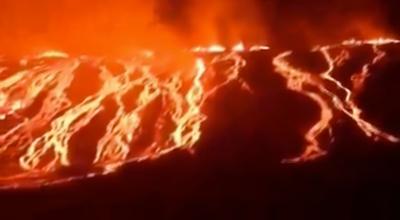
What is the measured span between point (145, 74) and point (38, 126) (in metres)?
1.67

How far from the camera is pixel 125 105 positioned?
8.75 metres

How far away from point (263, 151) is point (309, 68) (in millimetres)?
2243

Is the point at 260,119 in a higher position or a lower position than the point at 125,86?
lower

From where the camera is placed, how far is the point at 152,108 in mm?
8617

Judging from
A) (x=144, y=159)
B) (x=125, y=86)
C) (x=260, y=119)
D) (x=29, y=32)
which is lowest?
(x=144, y=159)

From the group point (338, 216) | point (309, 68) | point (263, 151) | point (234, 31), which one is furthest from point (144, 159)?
point (234, 31)

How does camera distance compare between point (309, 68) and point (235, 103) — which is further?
point (309, 68)

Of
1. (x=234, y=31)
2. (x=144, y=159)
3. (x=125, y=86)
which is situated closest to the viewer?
(x=144, y=159)

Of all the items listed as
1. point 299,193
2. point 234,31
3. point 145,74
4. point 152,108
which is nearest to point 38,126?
point 152,108

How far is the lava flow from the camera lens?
25.3 ft

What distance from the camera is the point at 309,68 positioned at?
9703mm

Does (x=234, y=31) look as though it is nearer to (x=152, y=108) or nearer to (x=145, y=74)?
(x=145, y=74)

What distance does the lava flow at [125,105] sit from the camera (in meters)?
7.71

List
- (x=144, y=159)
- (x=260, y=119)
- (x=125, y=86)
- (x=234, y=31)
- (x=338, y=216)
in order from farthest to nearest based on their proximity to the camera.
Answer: (x=234, y=31)
(x=125, y=86)
(x=260, y=119)
(x=144, y=159)
(x=338, y=216)
